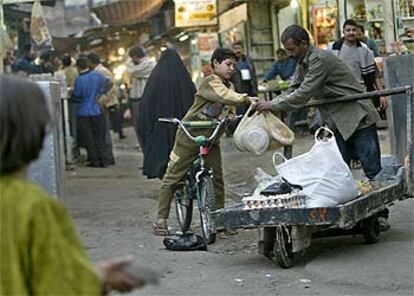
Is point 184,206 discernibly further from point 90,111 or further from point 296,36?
point 90,111

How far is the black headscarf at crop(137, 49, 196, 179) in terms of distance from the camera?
34.7 feet

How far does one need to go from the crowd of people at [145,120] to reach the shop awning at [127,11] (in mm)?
4862

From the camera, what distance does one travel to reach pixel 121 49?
37.5 metres

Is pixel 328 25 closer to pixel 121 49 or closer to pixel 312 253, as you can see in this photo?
pixel 312 253

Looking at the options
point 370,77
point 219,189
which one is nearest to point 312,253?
point 219,189

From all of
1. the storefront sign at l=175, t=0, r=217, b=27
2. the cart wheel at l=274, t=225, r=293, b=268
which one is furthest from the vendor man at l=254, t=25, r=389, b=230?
the storefront sign at l=175, t=0, r=217, b=27

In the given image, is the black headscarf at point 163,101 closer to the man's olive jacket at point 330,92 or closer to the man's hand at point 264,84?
the man's olive jacket at point 330,92

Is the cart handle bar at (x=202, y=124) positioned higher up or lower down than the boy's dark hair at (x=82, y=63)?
lower down

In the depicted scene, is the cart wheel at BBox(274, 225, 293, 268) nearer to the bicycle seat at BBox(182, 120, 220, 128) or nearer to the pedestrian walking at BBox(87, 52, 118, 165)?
the bicycle seat at BBox(182, 120, 220, 128)

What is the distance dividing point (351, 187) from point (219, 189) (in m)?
1.83

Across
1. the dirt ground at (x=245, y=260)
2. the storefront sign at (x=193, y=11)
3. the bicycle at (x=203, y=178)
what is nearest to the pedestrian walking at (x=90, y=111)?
the dirt ground at (x=245, y=260)

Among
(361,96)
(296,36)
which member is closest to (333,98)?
(361,96)

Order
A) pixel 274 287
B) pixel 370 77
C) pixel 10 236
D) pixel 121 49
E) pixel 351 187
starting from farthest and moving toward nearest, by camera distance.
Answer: pixel 121 49, pixel 370 77, pixel 351 187, pixel 274 287, pixel 10 236

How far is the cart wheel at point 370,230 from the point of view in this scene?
793cm
